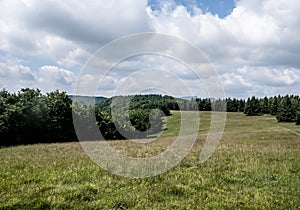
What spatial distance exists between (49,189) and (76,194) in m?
1.01

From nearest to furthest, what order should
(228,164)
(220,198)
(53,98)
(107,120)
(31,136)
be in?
1. (220,198)
2. (228,164)
3. (31,136)
4. (53,98)
5. (107,120)

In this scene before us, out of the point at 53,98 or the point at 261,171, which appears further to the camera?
the point at 53,98

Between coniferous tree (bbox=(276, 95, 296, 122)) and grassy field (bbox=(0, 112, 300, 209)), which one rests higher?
coniferous tree (bbox=(276, 95, 296, 122))

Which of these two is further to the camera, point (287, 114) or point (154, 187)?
point (287, 114)

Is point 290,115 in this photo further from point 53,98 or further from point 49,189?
point 49,189

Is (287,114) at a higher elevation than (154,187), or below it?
higher

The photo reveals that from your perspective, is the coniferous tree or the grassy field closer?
the grassy field

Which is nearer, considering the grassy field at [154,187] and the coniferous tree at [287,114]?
the grassy field at [154,187]

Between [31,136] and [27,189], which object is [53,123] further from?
[27,189]

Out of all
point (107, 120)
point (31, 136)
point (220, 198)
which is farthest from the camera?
point (107, 120)

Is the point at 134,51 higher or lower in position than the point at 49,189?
higher

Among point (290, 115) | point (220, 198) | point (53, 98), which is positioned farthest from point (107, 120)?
point (290, 115)

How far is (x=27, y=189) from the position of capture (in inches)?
311

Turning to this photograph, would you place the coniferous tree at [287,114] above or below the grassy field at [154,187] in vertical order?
above
